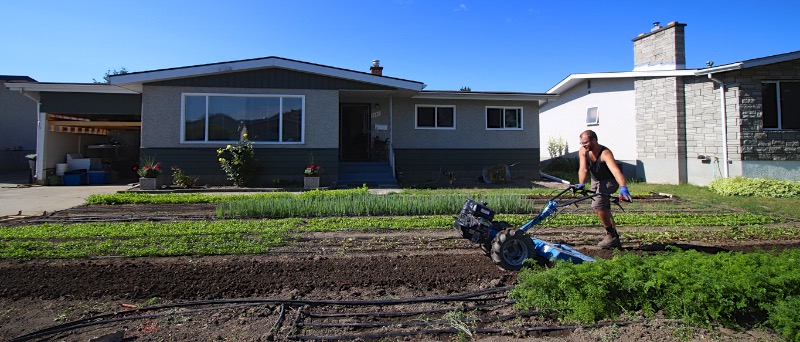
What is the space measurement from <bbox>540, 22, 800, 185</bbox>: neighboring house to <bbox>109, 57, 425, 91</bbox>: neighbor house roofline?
26.5 feet

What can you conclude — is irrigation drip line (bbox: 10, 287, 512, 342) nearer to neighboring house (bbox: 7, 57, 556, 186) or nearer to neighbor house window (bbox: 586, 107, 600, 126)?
neighboring house (bbox: 7, 57, 556, 186)

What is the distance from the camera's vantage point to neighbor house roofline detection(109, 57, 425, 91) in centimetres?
1340

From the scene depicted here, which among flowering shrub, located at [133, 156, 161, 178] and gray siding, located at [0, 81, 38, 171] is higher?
gray siding, located at [0, 81, 38, 171]

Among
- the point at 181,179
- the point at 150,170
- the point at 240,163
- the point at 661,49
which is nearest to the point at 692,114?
the point at 661,49

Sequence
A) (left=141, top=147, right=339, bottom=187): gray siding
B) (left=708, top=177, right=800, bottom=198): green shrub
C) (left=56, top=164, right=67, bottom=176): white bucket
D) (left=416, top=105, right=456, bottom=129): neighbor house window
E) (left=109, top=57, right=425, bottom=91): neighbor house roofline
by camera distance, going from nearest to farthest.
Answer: (left=708, top=177, right=800, bottom=198): green shrub → (left=109, top=57, right=425, bottom=91): neighbor house roofline → (left=141, top=147, right=339, bottom=187): gray siding → (left=56, top=164, right=67, bottom=176): white bucket → (left=416, top=105, right=456, bottom=129): neighbor house window

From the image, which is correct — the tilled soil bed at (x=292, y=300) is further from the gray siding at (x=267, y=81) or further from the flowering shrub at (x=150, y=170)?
the gray siding at (x=267, y=81)

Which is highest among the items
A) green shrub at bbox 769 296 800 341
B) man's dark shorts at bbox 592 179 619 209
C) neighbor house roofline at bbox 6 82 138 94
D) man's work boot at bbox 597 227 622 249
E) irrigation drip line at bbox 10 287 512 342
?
neighbor house roofline at bbox 6 82 138 94

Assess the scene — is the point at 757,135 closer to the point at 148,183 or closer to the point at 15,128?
the point at 148,183

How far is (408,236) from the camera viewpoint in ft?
21.1

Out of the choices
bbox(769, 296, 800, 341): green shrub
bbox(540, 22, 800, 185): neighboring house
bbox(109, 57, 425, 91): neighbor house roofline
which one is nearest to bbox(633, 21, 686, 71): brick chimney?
bbox(540, 22, 800, 185): neighboring house

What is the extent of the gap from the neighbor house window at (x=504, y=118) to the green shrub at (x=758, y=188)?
23.2 ft

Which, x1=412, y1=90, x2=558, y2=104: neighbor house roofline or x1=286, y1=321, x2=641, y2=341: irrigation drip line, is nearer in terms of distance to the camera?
x1=286, y1=321, x2=641, y2=341: irrigation drip line

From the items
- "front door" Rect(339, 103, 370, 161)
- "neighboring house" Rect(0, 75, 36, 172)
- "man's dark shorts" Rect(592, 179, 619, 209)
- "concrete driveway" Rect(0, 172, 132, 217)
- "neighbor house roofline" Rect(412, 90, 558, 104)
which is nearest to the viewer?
"man's dark shorts" Rect(592, 179, 619, 209)

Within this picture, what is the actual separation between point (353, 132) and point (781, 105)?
14344 millimetres
